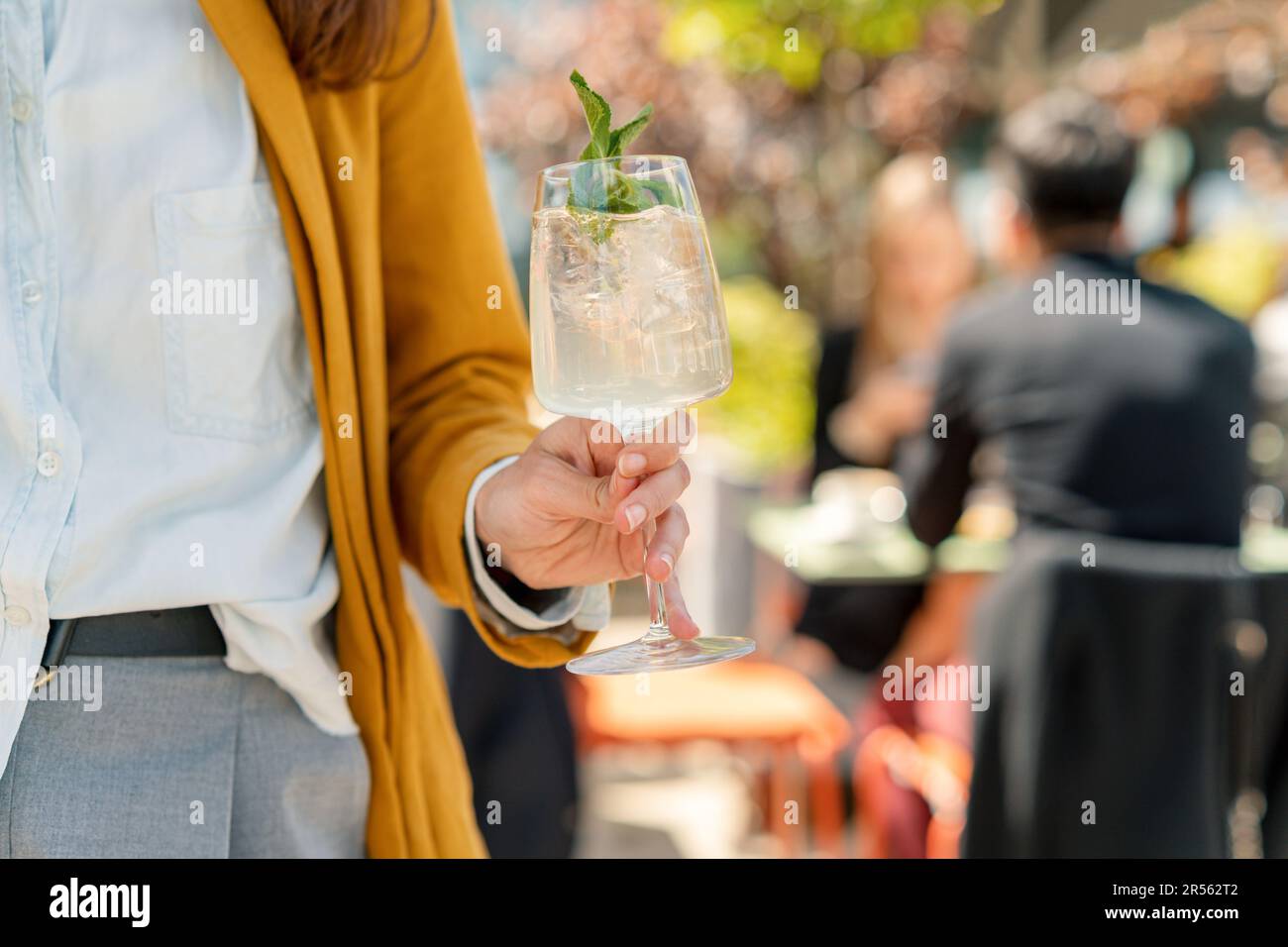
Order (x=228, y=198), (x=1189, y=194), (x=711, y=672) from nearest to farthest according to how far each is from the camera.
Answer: (x=228, y=198)
(x=711, y=672)
(x=1189, y=194)

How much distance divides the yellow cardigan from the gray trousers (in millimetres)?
67

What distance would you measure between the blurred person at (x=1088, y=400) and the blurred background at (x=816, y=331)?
10.6 inches

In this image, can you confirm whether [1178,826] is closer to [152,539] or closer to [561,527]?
[561,527]

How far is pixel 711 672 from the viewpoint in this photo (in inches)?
166

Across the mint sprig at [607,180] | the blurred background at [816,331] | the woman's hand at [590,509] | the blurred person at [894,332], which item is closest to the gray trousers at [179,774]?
the woman's hand at [590,509]

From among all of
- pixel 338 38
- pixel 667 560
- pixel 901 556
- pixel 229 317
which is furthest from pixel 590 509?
pixel 901 556

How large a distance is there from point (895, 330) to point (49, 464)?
3.97m

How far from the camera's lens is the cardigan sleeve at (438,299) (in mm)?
1356

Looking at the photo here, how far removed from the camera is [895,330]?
4770 mm

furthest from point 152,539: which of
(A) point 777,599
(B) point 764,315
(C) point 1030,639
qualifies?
(B) point 764,315

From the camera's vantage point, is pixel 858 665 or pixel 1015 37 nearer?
pixel 858 665

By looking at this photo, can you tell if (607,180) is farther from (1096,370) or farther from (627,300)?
(1096,370)

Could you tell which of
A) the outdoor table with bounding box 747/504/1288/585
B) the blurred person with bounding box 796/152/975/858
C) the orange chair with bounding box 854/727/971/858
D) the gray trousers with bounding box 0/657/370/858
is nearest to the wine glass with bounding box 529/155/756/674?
the gray trousers with bounding box 0/657/370/858

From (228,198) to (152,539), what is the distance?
0.33m
